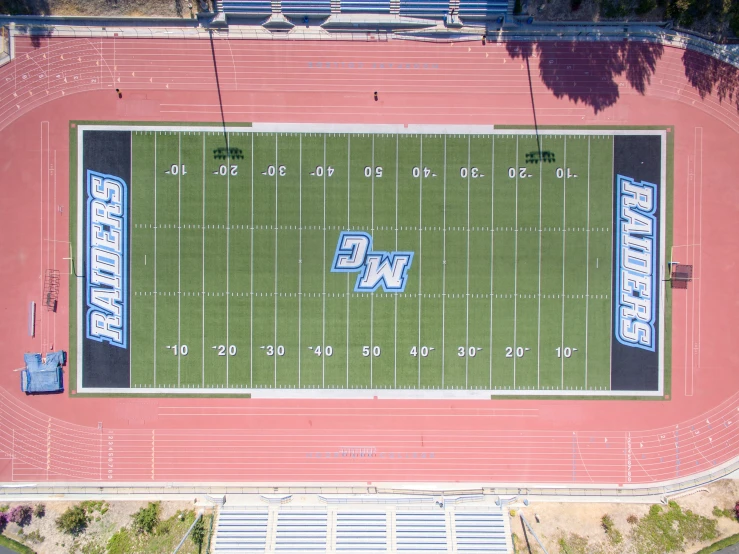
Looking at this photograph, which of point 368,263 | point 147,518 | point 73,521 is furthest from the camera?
point 368,263

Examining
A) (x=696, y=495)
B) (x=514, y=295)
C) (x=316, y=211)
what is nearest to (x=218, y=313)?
(x=316, y=211)

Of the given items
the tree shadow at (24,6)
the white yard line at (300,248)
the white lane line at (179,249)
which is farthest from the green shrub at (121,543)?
the tree shadow at (24,6)

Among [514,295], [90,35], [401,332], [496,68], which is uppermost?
[90,35]

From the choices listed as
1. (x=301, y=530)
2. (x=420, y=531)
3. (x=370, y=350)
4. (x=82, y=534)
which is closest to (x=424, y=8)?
(x=370, y=350)

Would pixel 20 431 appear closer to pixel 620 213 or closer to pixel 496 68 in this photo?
pixel 496 68

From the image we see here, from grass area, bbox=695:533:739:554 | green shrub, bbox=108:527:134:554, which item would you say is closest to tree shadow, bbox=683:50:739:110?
grass area, bbox=695:533:739:554

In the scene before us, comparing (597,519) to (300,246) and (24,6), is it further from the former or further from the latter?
(24,6)

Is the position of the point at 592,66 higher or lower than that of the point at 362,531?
higher

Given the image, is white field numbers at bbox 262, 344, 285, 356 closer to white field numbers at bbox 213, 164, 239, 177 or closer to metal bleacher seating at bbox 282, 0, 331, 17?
white field numbers at bbox 213, 164, 239, 177
